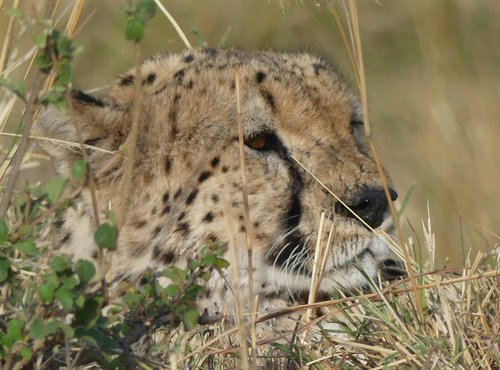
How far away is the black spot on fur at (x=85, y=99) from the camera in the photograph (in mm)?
3492

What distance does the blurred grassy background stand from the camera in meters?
5.83

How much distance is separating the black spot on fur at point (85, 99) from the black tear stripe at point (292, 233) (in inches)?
20.2

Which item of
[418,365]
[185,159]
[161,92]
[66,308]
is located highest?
[161,92]

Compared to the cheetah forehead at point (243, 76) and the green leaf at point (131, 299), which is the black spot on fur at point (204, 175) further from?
the green leaf at point (131, 299)

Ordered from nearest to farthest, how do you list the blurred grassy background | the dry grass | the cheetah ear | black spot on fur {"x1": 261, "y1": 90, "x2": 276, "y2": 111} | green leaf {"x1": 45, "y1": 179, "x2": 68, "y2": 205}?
green leaf {"x1": 45, "y1": 179, "x2": 68, "y2": 205} < the dry grass < the cheetah ear < black spot on fur {"x1": 261, "y1": 90, "x2": 276, "y2": 111} < the blurred grassy background

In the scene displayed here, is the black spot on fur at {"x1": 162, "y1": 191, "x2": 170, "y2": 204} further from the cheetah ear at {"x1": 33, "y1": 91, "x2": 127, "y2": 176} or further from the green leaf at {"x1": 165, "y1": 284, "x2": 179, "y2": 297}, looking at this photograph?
the green leaf at {"x1": 165, "y1": 284, "x2": 179, "y2": 297}

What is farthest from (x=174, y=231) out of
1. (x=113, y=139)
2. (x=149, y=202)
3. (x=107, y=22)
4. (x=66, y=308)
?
(x=107, y=22)

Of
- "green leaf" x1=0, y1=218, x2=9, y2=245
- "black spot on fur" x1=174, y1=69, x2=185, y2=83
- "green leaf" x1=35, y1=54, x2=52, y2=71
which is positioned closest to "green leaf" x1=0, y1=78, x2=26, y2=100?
"green leaf" x1=35, y1=54, x2=52, y2=71

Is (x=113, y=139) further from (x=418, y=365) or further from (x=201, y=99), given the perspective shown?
(x=418, y=365)

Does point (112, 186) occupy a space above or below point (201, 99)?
below

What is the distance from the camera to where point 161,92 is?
3.58 meters

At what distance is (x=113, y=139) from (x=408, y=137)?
11.1 ft

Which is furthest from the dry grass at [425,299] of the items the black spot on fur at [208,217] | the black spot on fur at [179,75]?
the black spot on fur at [179,75]

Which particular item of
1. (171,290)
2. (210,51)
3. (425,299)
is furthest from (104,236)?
(210,51)
